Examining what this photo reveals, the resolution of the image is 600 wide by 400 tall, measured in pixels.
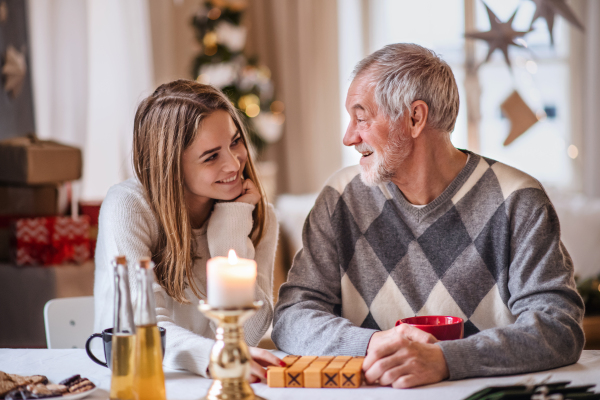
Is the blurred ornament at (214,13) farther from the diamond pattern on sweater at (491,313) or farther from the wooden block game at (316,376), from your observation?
the wooden block game at (316,376)

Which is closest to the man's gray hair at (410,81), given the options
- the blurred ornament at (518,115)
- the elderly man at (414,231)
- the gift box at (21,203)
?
the elderly man at (414,231)

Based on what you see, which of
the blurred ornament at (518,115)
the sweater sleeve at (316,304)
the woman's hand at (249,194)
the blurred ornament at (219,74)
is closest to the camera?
the sweater sleeve at (316,304)

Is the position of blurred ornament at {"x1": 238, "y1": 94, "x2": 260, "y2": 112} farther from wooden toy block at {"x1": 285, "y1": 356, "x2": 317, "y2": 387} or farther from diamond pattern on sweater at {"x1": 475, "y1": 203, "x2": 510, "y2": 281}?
wooden toy block at {"x1": 285, "y1": 356, "x2": 317, "y2": 387}

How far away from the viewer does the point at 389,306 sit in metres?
1.45

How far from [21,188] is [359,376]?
84.7 inches

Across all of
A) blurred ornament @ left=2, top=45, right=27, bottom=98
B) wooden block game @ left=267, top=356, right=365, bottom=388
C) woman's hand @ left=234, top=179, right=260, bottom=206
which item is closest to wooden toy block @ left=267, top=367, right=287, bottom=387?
wooden block game @ left=267, top=356, right=365, bottom=388

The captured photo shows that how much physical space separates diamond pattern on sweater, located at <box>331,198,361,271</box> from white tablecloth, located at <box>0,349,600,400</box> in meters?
0.52

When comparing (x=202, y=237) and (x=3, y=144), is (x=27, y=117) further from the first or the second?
(x=202, y=237)

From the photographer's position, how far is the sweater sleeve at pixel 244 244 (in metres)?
1.48

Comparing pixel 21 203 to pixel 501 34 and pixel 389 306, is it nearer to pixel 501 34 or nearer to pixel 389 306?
pixel 389 306

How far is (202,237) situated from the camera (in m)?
1.62

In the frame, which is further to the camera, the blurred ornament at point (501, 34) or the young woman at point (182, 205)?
the blurred ornament at point (501, 34)

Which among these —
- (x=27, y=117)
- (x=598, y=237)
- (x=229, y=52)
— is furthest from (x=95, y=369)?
(x=229, y=52)

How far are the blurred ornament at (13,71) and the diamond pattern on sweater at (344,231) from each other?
212 centimetres
